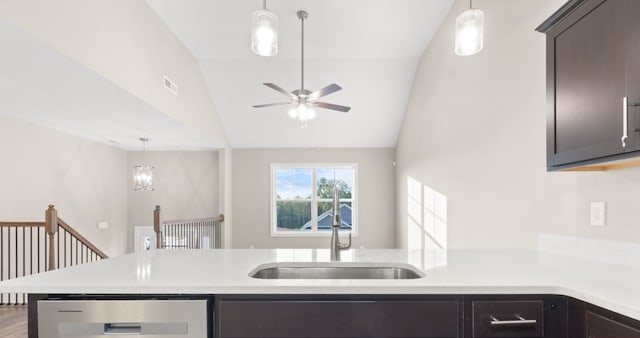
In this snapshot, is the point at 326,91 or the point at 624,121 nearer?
the point at 624,121

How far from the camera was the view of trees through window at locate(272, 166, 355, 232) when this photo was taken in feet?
24.0

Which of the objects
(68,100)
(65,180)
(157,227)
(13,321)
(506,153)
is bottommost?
(13,321)

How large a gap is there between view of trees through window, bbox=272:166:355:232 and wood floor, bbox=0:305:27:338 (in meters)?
4.34

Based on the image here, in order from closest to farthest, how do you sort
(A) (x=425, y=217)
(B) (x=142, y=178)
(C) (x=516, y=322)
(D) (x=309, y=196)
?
1. (C) (x=516, y=322)
2. (A) (x=425, y=217)
3. (B) (x=142, y=178)
4. (D) (x=309, y=196)

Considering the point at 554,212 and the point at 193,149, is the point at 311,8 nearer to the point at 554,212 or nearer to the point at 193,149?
the point at 554,212

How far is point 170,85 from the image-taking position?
14.0 feet

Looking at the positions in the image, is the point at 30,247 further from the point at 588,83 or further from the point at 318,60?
the point at 588,83

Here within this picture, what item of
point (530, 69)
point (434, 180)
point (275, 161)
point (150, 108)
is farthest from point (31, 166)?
point (530, 69)

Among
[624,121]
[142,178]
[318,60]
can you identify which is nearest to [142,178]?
[142,178]

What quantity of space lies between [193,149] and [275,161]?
1.74 metres

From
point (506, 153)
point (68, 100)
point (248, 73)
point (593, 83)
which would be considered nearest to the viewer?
point (593, 83)

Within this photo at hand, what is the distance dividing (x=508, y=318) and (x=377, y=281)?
514mm

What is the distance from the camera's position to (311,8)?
3.80m

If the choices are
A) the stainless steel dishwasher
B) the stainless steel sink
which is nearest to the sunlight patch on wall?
the stainless steel sink
